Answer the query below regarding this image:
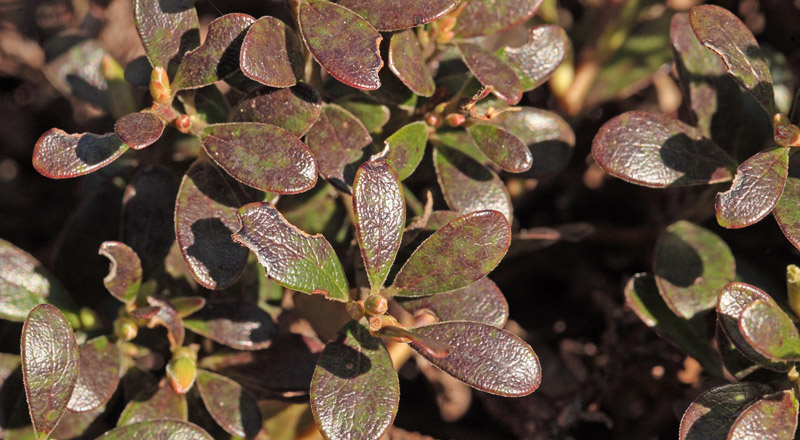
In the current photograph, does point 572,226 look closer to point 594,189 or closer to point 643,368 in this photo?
point 643,368

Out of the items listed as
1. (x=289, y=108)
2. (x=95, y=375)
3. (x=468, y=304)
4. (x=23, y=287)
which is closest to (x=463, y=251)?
(x=468, y=304)

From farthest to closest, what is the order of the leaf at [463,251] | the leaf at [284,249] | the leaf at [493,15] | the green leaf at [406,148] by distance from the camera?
the leaf at [493,15] → the green leaf at [406,148] → the leaf at [463,251] → the leaf at [284,249]

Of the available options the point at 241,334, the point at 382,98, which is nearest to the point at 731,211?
the point at 382,98

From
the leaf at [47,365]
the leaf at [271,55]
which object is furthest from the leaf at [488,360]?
the leaf at [47,365]

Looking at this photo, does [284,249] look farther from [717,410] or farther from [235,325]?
[717,410]

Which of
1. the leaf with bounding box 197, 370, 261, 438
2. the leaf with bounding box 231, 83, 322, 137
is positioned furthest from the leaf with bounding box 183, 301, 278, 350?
the leaf with bounding box 231, 83, 322, 137

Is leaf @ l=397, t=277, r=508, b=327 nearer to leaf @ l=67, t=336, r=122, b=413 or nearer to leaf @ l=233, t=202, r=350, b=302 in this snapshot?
leaf @ l=233, t=202, r=350, b=302

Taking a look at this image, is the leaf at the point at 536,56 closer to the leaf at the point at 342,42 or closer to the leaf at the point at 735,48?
the leaf at the point at 735,48
